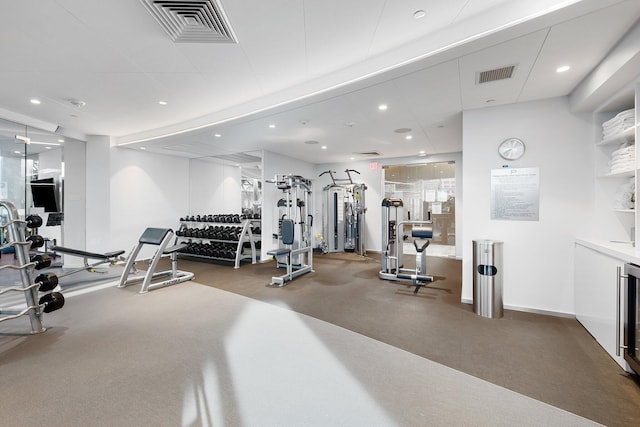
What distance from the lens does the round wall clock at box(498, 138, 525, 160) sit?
3.36 metres

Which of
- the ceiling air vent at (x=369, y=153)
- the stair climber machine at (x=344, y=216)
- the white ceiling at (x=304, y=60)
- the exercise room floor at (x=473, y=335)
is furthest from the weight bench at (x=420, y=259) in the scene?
the ceiling air vent at (x=369, y=153)

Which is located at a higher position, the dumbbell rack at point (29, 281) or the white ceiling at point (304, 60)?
the white ceiling at point (304, 60)

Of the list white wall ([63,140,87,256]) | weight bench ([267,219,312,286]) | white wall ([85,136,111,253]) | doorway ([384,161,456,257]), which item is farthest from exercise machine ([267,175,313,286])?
white wall ([63,140,87,256])

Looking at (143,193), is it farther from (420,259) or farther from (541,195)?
(541,195)

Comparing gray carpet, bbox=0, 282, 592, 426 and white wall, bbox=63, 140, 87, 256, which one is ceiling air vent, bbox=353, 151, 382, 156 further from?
white wall, bbox=63, 140, 87, 256

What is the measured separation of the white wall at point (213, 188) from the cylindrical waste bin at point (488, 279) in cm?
728

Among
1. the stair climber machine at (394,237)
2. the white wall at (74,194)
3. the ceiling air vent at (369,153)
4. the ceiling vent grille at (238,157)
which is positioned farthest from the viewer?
the ceiling vent grille at (238,157)

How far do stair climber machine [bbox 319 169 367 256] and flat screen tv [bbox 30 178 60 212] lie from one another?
6.08 metres

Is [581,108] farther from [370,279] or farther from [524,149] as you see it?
[370,279]

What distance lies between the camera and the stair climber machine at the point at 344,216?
7172 mm

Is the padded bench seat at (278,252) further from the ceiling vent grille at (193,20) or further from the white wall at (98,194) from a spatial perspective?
the white wall at (98,194)

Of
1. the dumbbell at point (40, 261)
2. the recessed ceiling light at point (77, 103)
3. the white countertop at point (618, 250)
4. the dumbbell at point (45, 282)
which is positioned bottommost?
the dumbbell at point (45, 282)

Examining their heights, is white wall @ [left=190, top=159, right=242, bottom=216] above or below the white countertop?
above

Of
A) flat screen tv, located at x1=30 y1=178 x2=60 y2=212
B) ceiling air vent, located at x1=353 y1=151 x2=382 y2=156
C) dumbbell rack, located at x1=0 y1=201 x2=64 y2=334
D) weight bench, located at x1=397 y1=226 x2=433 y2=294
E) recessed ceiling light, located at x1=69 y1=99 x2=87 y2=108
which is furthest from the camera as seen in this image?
ceiling air vent, located at x1=353 y1=151 x2=382 y2=156
